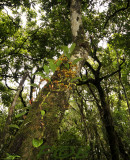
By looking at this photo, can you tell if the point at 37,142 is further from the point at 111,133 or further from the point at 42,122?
the point at 111,133

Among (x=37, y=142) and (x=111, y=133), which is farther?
(x=111, y=133)

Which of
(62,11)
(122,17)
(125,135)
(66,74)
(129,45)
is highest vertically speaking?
(62,11)

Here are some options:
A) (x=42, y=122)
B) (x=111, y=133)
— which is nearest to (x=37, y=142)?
(x=42, y=122)

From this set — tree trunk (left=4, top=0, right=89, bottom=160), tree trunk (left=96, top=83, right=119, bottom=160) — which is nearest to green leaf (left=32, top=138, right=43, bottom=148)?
tree trunk (left=4, top=0, right=89, bottom=160)

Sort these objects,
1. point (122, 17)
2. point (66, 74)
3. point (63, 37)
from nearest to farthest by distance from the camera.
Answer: point (66, 74)
point (122, 17)
point (63, 37)

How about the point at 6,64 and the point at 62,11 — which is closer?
the point at 62,11

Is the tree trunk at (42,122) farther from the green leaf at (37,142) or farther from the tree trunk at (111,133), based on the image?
the tree trunk at (111,133)

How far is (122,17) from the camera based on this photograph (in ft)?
15.8

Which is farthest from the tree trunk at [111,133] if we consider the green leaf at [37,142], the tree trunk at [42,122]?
the green leaf at [37,142]

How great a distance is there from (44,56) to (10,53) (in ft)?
6.78

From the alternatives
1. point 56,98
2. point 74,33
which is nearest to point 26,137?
point 56,98

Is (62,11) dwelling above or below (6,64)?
above

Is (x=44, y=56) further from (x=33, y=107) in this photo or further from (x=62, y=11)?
(x=33, y=107)

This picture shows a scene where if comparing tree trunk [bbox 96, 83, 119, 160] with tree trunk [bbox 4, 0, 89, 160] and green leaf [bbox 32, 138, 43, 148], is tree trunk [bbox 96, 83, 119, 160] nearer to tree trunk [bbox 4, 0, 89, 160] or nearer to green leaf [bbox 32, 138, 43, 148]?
tree trunk [bbox 4, 0, 89, 160]
